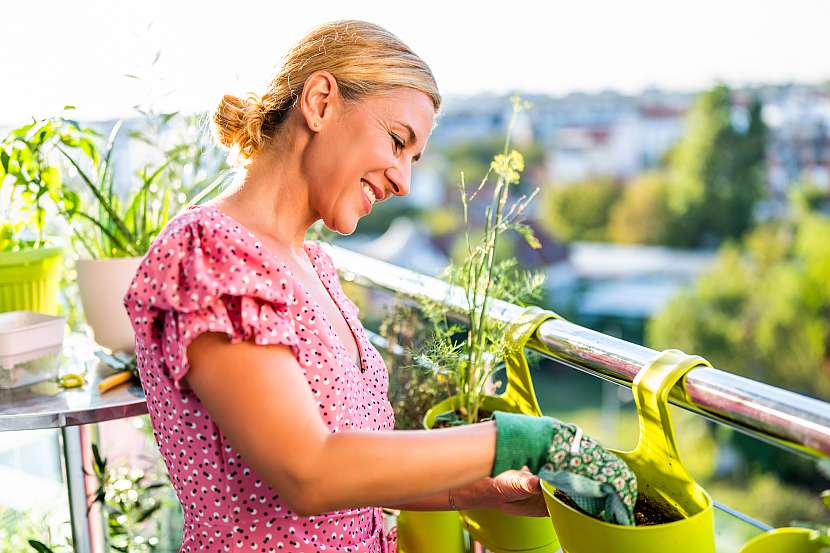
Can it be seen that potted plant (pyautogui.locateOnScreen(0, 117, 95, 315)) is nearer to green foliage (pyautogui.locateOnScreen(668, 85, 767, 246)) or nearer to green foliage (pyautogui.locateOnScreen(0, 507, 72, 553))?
green foliage (pyautogui.locateOnScreen(0, 507, 72, 553))

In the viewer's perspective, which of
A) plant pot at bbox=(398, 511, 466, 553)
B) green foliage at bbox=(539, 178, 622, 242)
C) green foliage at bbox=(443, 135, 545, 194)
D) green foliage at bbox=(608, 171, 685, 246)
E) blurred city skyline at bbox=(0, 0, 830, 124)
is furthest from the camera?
green foliage at bbox=(539, 178, 622, 242)

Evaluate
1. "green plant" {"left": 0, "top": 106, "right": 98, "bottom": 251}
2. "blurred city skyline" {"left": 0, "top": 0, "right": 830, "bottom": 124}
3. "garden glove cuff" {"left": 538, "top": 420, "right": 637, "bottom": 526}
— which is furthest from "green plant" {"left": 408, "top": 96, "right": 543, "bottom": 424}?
"blurred city skyline" {"left": 0, "top": 0, "right": 830, "bottom": 124}

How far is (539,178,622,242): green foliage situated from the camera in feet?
114

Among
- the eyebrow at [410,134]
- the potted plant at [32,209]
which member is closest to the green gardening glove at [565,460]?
the eyebrow at [410,134]

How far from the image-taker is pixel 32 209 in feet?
5.87

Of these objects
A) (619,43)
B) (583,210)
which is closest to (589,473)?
(583,210)

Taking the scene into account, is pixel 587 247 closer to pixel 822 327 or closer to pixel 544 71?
pixel 544 71

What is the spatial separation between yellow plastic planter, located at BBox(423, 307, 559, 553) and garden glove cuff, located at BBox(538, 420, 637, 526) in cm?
30

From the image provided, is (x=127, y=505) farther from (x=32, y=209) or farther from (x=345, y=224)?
(x=345, y=224)

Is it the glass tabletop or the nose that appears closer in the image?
the nose

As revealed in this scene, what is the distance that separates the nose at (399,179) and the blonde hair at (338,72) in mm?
95

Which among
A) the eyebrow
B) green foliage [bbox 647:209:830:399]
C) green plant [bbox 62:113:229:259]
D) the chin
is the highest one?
the eyebrow

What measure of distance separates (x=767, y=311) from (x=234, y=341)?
98.9ft

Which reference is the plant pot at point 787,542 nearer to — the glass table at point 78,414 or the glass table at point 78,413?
the glass table at point 78,414
